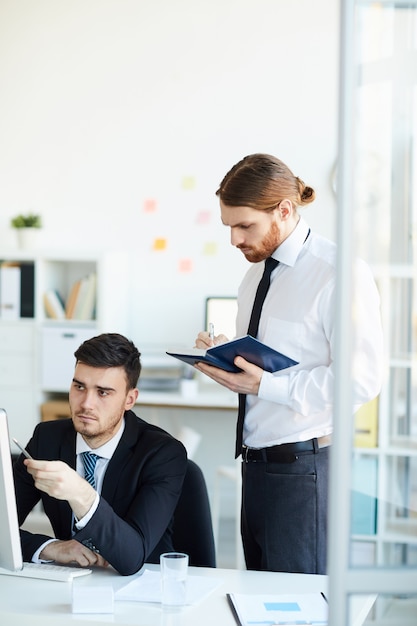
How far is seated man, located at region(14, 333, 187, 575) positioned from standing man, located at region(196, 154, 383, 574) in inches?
8.9

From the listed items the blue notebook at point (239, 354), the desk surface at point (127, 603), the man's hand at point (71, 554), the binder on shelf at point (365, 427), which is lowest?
the desk surface at point (127, 603)

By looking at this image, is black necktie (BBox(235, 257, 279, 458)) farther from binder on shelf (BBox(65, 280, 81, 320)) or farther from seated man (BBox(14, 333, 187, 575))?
binder on shelf (BBox(65, 280, 81, 320))

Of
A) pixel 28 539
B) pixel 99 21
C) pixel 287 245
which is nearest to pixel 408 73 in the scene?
pixel 287 245

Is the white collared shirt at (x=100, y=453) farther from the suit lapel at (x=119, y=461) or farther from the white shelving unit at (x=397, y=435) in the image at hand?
the white shelving unit at (x=397, y=435)

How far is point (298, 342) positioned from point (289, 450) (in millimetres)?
→ 267

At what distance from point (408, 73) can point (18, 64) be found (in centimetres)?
402

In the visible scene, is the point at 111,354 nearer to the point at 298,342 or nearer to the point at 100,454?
the point at 100,454

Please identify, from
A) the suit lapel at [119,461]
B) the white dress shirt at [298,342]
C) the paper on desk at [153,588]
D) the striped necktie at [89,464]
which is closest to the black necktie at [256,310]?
the white dress shirt at [298,342]

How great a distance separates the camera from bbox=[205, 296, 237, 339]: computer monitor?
15.0 ft

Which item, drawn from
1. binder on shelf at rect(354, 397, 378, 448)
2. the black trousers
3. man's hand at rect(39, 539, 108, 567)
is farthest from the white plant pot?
binder on shelf at rect(354, 397, 378, 448)

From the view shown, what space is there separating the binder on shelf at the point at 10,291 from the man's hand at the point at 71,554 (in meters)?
2.74

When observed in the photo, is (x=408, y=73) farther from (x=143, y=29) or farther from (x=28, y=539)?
(x=143, y=29)

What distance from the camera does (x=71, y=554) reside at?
77.7 inches

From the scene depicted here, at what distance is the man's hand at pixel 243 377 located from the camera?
218 cm
